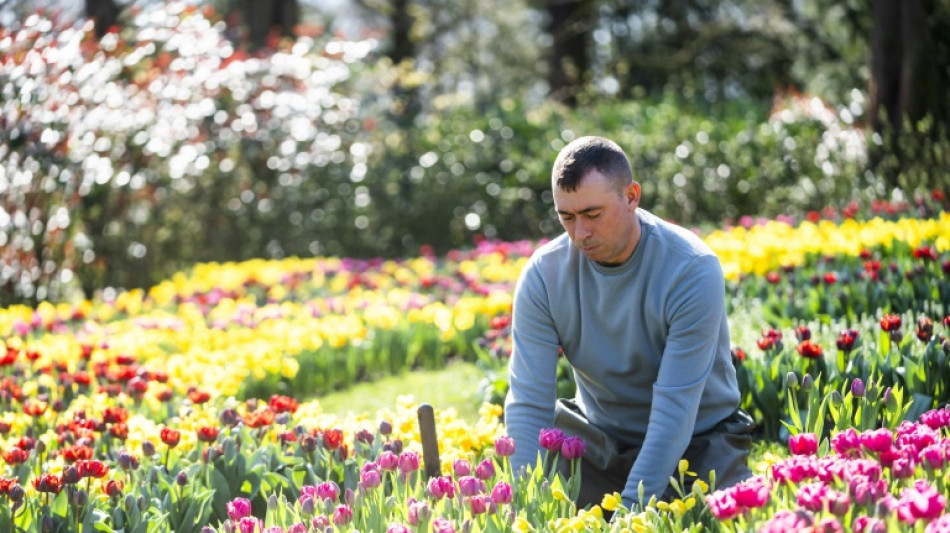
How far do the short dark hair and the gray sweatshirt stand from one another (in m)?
0.28

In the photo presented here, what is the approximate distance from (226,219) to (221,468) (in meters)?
7.43

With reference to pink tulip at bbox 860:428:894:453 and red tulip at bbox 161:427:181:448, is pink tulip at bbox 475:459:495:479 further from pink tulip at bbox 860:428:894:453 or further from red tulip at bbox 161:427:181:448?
red tulip at bbox 161:427:181:448

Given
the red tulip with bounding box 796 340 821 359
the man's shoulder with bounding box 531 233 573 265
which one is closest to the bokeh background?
the red tulip with bounding box 796 340 821 359

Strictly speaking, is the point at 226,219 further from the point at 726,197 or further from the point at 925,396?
the point at 925,396

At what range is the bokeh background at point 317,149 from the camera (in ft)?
27.5

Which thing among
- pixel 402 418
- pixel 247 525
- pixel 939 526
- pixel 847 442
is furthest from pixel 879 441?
pixel 402 418

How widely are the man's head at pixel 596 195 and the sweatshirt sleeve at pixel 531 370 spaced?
29 centimetres

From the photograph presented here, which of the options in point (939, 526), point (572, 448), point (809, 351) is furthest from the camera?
point (809, 351)

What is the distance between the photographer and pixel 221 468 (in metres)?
3.45

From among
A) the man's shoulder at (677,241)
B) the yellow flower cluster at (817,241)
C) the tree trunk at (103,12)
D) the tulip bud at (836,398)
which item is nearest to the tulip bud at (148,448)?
the man's shoulder at (677,241)

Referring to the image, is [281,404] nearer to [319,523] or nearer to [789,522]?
[319,523]

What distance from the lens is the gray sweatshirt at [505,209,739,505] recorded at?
2900 millimetres

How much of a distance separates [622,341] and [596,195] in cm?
53

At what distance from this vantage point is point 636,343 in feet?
10.3
